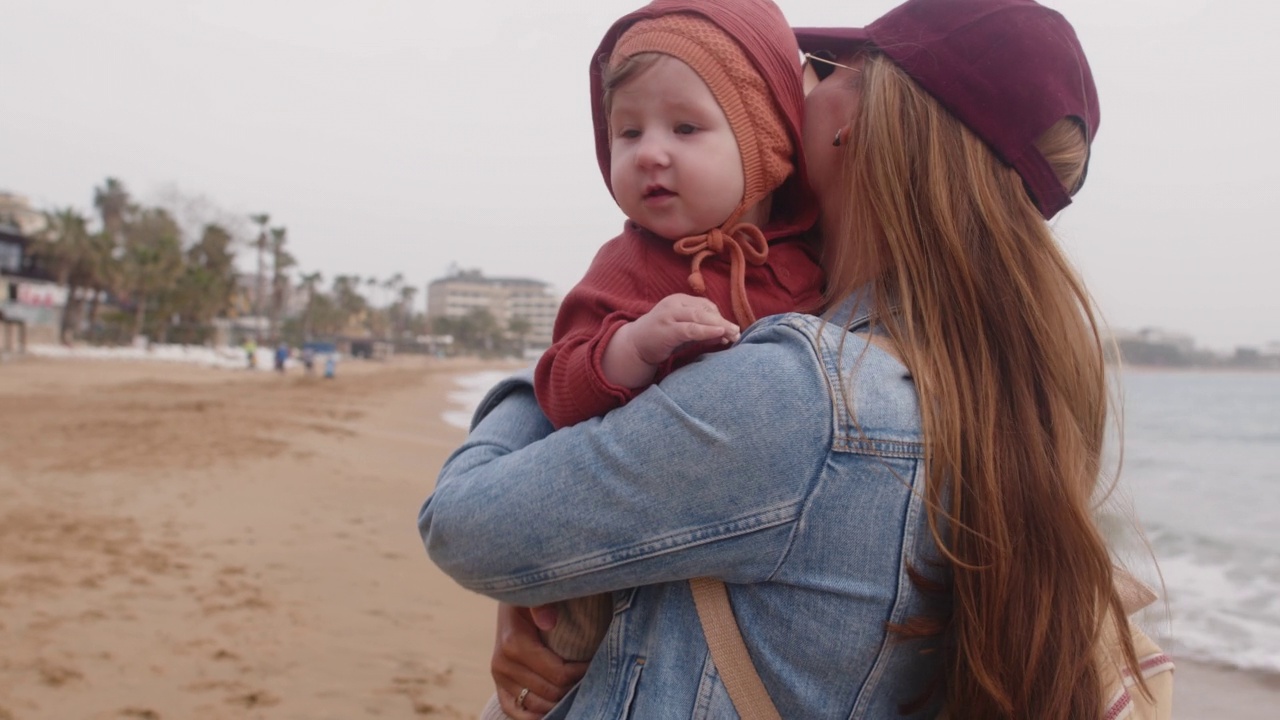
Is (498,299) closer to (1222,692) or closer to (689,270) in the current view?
(1222,692)

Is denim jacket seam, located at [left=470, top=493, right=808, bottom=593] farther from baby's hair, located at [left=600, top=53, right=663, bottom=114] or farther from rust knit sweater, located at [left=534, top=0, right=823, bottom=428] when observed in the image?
baby's hair, located at [left=600, top=53, right=663, bottom=114]

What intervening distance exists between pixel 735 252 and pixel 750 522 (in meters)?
0.48

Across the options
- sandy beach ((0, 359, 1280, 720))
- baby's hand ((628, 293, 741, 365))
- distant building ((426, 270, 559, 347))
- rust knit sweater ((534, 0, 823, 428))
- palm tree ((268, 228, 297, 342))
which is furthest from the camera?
distant building ((426, 270, 559, 347))

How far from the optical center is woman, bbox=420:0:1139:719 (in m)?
1.03

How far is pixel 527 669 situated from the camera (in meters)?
1.34

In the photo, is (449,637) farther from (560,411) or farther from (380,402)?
(380,402)

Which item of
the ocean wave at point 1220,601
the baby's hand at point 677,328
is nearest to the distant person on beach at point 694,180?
the baby's hand at point 677,328

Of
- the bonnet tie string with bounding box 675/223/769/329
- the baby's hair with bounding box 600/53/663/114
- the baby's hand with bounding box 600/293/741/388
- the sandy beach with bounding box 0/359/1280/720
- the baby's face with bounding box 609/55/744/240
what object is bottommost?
the sandy beach with bounding box 0/359/1280/720

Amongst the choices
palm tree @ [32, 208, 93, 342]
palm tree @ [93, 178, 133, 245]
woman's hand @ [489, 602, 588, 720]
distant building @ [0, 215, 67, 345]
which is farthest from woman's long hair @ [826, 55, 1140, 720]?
palm tree @ [93, 178, 133, 245]

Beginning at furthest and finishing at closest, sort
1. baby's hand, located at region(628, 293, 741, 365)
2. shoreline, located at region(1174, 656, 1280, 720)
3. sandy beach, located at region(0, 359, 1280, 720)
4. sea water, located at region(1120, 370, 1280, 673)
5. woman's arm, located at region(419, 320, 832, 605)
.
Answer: sea water, located at region(1120, 370, 1280, 673), shoreline, located at region(1174, 656, 1280, 720), sandy beach, located at region(0, 359, 1280, 720), baby's hand, located at region(628, 293, 741, 365), woman's arm, located at region(419, 320, 832, 605)

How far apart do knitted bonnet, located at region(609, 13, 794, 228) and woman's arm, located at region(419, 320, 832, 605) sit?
0.38 m

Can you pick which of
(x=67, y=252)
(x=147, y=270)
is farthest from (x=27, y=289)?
(x=147, y=270)

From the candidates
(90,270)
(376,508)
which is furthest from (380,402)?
(90,270)

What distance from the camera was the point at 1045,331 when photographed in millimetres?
1154
